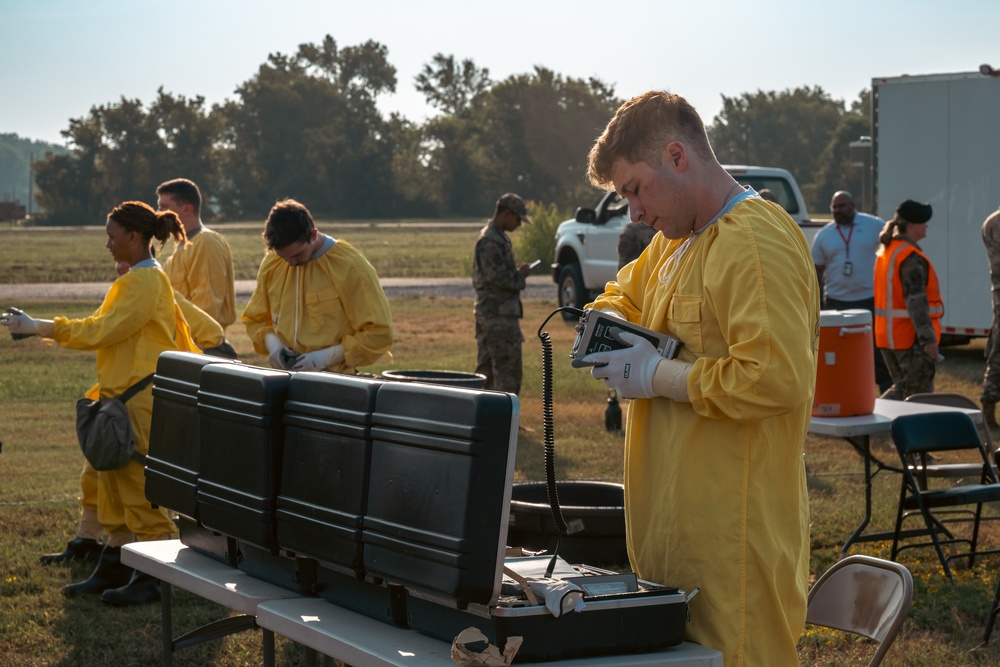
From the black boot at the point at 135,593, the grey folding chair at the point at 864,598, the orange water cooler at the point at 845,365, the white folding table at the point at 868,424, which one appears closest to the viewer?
the grey folding chair at the point at 864,598

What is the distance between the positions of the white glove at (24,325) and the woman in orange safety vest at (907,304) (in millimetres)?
6602

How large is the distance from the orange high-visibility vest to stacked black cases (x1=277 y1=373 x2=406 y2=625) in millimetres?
7538

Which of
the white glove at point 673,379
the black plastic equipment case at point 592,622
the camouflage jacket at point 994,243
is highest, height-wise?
the camouflage jacket at point 994,243

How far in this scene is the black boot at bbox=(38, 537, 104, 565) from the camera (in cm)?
688

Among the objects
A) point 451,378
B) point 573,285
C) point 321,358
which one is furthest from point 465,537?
point 573,285

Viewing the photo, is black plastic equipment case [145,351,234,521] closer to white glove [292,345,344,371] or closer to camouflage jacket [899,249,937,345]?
white glove [292,345,344,371]

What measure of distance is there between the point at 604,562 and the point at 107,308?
295 cm

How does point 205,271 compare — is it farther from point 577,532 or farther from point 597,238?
point 597,238

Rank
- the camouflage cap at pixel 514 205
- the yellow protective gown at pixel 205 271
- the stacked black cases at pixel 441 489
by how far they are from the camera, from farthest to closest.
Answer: the camouflage cap at pixel 514 205, the yellow protective gown at pixel 205 271, the stacked black cases at pixel 441 489

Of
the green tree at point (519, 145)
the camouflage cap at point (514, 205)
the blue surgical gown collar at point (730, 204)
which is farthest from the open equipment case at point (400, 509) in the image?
the green tree at point (519, 145)

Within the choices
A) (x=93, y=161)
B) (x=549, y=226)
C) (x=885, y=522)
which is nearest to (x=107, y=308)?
(x=885, y=522)

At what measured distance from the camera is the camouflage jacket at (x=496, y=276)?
10.5 m

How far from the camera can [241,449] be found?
3.45m

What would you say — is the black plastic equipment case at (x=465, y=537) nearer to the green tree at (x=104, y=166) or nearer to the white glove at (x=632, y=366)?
the white glove at (x=632, y=366)
